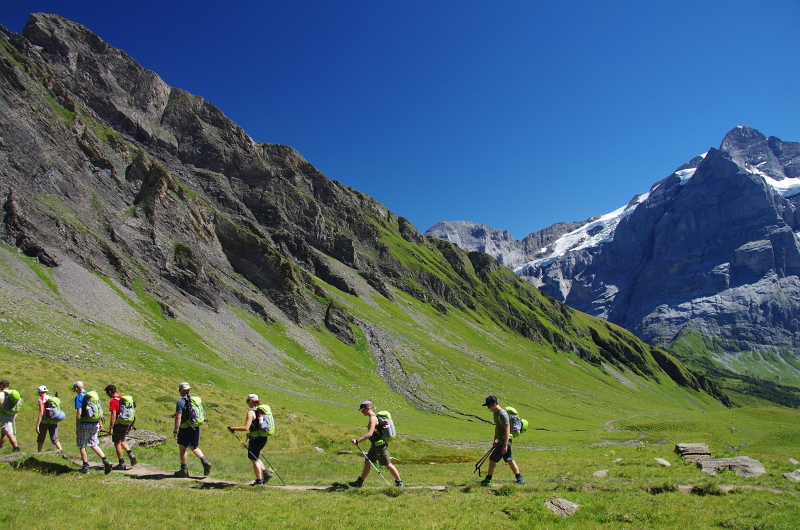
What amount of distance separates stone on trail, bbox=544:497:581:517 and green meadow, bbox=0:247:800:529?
446 mm

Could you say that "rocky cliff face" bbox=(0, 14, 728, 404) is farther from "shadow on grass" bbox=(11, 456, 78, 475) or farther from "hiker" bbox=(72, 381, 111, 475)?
"shadow on grass" bbox=(11, 456, 78, 475)

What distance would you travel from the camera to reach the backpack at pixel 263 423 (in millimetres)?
17297

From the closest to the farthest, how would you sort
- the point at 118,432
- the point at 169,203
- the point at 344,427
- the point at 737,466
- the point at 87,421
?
the point at 87,421 < the point at 118,432 < the point at 737,466 < the point at 344,427 < the point at 169,203

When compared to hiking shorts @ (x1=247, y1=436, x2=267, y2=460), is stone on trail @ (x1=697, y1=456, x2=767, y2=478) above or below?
above

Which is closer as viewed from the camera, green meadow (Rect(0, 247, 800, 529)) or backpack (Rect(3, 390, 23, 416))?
green meadow (Rect(0, 247, 800, 529))

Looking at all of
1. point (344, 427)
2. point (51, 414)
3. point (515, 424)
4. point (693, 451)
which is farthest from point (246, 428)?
point (344, 427)

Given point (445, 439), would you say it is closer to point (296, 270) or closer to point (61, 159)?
point (296, 270)

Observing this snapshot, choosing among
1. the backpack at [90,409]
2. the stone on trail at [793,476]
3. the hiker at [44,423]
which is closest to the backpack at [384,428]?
the backpack at [90,409]

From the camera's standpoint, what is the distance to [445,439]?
5909cm

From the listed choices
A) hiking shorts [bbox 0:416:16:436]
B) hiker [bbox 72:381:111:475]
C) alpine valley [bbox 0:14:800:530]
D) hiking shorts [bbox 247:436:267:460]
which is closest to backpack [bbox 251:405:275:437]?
hiking shorts [bbox 247:436:267:460]

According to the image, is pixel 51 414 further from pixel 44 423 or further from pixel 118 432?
pixel 118 432

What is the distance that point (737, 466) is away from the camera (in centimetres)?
2162

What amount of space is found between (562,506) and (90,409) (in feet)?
58.6

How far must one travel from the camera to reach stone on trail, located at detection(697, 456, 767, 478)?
68.1 feet
